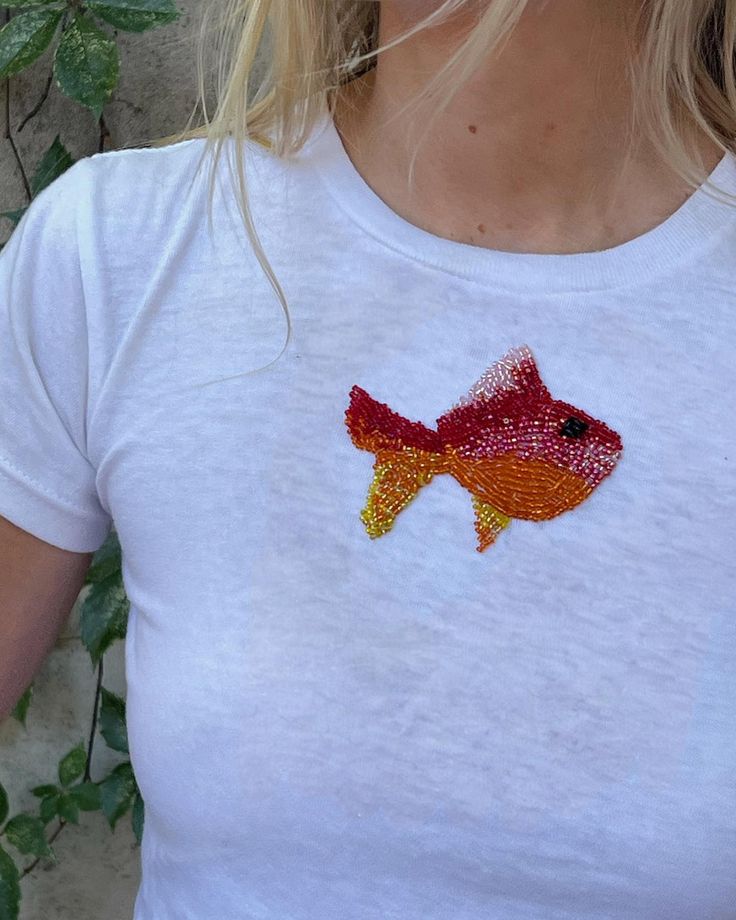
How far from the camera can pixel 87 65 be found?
42.4 inches

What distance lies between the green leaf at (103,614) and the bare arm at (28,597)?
0.30 metres

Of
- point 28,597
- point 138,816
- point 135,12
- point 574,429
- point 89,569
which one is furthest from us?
point 138,816

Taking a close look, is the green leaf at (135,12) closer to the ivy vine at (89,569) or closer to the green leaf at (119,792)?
the ivy vine at (89,569)

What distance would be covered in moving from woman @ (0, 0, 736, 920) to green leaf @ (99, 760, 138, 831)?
55 cm

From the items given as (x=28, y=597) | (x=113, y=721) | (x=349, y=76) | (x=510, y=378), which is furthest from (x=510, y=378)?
(x=113, y=721)

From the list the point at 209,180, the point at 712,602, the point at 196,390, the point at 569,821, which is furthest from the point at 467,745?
the point at 209,180

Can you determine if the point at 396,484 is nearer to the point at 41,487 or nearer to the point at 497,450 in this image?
the point at 497,450

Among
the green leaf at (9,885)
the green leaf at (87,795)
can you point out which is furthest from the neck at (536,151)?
the green leaf at (9,885)

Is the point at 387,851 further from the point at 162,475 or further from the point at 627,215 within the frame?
the point at 627,215

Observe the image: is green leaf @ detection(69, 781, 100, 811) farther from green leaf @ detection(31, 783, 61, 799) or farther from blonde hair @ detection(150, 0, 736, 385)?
blonde hair @ detection(150, 0, 736, 385)

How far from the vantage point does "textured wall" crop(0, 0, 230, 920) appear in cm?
119

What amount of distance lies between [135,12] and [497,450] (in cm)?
61

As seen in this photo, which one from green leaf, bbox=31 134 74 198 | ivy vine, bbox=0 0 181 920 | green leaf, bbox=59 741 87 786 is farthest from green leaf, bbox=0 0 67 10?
green leaf, bbox=59 741 87 786

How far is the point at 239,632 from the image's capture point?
726 mm
